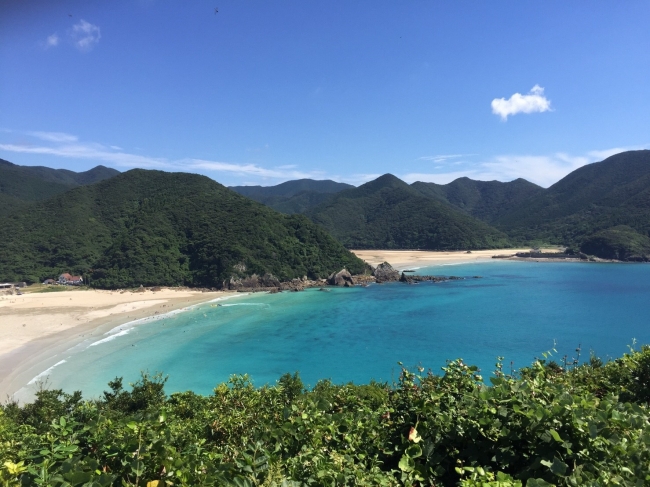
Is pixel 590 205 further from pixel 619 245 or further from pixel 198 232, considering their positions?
pixel 198 232

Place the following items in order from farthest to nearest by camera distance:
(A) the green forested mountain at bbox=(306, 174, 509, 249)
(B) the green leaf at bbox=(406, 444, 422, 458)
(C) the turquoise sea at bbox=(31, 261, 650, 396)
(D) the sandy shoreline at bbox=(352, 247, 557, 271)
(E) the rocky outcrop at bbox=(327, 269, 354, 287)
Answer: (A) the green forested mountain at bbox=(306, 174, 509, 249)
(D) the sandy shoreline at bbox=(352, 247, 557, 271)
(E) the rocky outcrop at bbox=(327, 269, 354, 287)
(C) the turquoise sea at bbox=(31, 261, 650, 396)
(B) the green leaf at bbox=(406, 444, 422, 458)

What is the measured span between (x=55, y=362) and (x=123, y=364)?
16.3 ft

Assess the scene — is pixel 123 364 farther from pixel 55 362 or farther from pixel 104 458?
pixel 104 458

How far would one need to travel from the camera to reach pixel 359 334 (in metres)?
36.8

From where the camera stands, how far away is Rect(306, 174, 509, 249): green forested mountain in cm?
12288

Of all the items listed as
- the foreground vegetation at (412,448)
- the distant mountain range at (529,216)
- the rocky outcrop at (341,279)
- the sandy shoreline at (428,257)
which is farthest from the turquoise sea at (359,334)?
the distant mountain range at (529,216)

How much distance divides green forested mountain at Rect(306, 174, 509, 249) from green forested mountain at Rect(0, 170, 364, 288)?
59520 mm

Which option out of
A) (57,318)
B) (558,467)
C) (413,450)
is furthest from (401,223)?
(558,467)

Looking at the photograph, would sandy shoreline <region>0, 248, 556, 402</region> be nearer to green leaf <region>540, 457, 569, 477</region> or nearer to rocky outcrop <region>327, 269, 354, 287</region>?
rocky outcrop <region>327, 269, 354, 287</region>

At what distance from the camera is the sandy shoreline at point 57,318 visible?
26.5 meters

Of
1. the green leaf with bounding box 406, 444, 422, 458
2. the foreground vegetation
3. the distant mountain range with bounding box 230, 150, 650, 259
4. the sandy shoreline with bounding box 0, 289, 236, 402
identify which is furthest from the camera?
the distant mountain range with bounding box 230, 150, 650, 259

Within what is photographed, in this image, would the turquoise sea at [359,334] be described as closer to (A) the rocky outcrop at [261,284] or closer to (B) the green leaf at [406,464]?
(A) the rocky outcrop at [261,284]

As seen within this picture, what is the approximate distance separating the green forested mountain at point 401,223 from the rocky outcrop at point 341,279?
65.9 meters

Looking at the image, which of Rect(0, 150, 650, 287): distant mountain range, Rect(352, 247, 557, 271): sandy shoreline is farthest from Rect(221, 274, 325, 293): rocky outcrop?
Rect(352, 247, 557, 271): sandy shoreline
